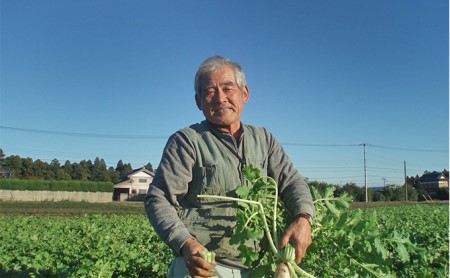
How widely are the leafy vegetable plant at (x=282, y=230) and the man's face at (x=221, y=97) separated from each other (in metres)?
0.32

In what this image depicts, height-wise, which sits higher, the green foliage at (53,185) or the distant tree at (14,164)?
the distant tree at (14,164)

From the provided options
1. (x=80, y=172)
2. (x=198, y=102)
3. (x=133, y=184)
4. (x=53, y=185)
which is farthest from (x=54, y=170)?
(x=198, y=102)

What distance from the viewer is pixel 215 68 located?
Result: 2.28 meters

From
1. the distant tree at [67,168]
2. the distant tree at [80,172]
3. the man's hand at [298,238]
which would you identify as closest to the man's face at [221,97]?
the man's hand at [298,238]

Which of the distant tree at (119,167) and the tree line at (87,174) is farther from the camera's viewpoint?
the distant tree at (119,167)

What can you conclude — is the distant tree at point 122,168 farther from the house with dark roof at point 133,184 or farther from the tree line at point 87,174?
the house with dark roof at point 133,184

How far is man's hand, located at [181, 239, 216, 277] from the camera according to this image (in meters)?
1.81

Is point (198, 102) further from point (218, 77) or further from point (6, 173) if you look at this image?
point (6, 173)

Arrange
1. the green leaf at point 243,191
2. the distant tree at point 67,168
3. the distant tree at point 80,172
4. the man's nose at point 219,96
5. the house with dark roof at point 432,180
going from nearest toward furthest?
1. the green leaf at point 243,191
2. the man's nose at point 219,96
3. the house with dark roof at point 432,180
4. the distant tree at point 80,172
5. the distant tree at point 67,168

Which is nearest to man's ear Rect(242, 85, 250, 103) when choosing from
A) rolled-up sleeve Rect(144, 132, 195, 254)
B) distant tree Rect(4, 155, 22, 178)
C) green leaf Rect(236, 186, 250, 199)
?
rolled-up sleeve Rect(144, 132, 195, 254)

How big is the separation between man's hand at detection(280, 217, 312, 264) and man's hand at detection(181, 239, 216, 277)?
0.37 m

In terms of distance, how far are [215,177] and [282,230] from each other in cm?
43

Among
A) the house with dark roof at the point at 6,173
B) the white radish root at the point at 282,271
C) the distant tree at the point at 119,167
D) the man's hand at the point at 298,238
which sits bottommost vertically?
the white radish root at the point at 282,271

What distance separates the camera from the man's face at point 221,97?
2262 mm
